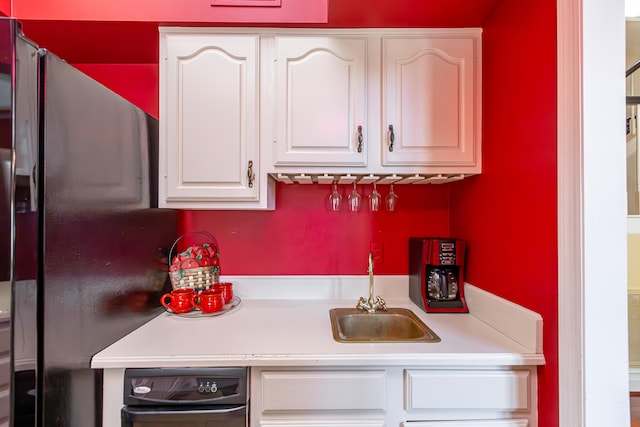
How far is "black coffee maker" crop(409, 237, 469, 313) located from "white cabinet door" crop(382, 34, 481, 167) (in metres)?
0.40

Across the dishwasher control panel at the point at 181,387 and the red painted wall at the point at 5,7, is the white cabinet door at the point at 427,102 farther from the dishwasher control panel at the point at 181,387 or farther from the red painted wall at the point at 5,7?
the red painted wall at the point at 5,7

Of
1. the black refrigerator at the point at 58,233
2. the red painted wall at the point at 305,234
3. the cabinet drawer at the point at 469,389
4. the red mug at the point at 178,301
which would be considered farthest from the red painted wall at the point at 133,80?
the cabinet drawer at the point at 469,389

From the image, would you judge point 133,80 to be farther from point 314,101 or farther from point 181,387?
point 181,387

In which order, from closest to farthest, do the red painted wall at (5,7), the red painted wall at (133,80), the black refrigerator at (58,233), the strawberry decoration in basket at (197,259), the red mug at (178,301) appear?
the black refrigerator at (58,233), the red painted wall at (5,7), the red mug at (178,301), the strawberry decoration in basket at (197,259), the red painted wall at (133,80)

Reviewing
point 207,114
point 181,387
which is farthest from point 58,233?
point 207,114

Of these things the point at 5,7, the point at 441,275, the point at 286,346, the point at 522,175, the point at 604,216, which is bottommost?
the point at 286,346

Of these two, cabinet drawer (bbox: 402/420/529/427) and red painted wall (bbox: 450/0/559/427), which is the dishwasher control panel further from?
red painted wall (bbox: 450/0/559/427)

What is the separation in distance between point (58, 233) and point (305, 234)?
1080 millimetres

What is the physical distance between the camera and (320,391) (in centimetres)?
105

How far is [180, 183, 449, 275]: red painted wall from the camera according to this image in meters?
1.73

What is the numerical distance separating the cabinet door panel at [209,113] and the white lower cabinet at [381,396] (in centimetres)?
Result: 83

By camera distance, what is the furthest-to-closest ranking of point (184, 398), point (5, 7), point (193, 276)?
1. point (193, 276)
2. point (5, 7)
3. point (184, 398)

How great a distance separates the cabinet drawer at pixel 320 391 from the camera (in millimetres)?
1050

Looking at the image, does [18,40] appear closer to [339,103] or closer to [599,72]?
[339,103]
